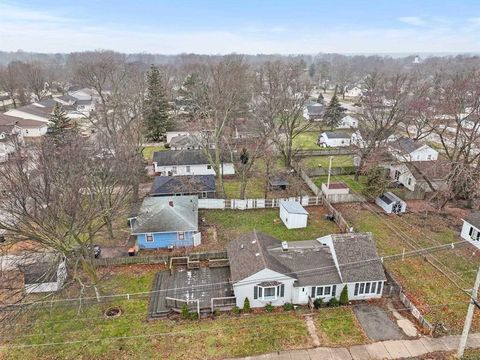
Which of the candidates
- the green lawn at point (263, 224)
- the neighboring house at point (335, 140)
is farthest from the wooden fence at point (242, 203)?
the neighboring house at point (335, 140)

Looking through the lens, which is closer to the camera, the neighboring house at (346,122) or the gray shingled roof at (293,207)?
the gray shingled roof at (293,207)

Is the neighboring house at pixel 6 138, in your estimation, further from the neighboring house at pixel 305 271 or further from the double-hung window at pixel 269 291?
the double-hung window at pixel 269 291

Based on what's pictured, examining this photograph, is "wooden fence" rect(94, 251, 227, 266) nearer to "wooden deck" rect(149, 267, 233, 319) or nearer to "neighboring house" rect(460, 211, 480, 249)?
"wooden deck" rect(149, 267, 233, 319)

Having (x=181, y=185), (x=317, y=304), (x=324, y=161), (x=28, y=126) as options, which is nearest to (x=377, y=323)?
(x=317, y=304)

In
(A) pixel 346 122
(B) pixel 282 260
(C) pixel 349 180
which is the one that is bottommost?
(C) pixel 349 180

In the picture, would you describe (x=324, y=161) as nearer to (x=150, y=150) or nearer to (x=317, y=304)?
(x=150, y=150)

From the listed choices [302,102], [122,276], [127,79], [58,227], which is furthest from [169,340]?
[127,79]

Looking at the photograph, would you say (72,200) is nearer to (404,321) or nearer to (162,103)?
(404,321)
